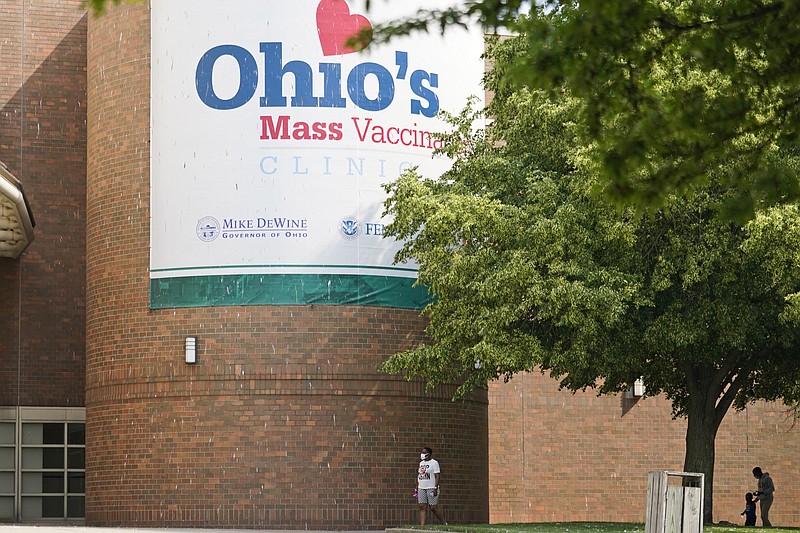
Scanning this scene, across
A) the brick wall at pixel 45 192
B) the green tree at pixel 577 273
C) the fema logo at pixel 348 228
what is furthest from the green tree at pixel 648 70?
the brick wall at pixel 45 192

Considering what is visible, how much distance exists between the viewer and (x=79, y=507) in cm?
3031

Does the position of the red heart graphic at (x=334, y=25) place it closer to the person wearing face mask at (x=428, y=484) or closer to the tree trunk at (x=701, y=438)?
Answer: the person wearing face mask at (x=428, y=484)

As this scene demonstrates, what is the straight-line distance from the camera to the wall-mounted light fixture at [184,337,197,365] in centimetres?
2600

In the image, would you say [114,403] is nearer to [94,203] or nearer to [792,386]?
[94,203]

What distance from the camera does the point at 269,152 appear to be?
85.6 ft

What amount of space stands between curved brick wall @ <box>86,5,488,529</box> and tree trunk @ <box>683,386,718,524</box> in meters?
4.95

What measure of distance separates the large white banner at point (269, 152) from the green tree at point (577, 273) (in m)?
1.84

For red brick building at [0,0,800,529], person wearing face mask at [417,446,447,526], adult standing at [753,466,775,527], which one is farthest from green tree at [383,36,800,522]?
adult standing at [753,466,775,527]

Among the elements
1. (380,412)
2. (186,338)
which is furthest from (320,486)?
(186,338)

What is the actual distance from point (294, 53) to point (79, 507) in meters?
10.9

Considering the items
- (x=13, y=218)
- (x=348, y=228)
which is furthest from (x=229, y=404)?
(x=13, y=218)

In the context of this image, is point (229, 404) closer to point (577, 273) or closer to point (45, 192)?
point (577, 273)

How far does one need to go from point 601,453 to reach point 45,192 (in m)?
14.1

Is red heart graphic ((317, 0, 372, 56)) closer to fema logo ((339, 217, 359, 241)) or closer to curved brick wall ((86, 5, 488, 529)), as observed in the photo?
fema logo ((339, 217, 359, 241))
